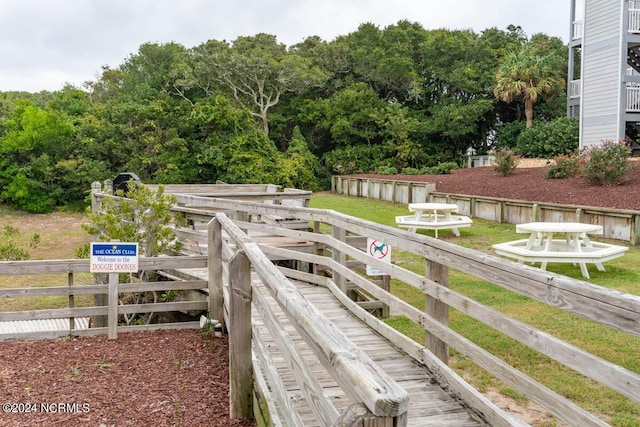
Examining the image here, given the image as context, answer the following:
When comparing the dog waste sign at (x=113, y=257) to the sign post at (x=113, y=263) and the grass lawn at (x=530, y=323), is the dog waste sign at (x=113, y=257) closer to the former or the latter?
the sign post at (x=113, y=263)

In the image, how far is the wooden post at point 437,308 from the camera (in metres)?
3.52

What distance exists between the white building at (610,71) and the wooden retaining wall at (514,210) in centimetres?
693

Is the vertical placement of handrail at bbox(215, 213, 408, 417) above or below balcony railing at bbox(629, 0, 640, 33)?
below

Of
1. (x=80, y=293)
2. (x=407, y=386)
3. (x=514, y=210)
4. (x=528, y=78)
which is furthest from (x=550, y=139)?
(x=407, y=386)

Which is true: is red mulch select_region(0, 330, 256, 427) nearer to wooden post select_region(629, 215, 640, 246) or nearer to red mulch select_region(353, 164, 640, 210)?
wooden post select_region(629, 215, 640, 246)

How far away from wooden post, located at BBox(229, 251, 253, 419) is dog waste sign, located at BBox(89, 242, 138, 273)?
2692 mm

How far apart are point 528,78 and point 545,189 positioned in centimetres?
1445

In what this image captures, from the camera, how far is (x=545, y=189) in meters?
16.2

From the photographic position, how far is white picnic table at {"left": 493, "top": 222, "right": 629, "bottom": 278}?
8.14 meters

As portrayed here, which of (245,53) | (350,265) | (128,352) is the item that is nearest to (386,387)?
(128,352)

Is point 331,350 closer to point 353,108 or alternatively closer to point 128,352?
point 128,352

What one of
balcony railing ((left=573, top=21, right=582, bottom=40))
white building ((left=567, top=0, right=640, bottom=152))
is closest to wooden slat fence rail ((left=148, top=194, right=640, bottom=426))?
white building ((left=567, top=0, right=640, bottom=152))

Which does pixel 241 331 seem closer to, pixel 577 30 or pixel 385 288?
pixel 385 288

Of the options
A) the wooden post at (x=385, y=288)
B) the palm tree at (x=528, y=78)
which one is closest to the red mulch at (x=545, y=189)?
the palm tree at (x=528, y=78)
